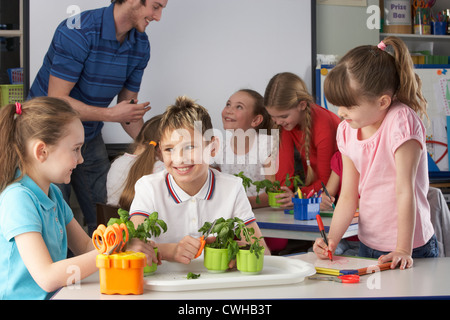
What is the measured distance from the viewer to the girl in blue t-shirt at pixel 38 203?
1.27 m

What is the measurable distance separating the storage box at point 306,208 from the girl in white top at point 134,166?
61 cm

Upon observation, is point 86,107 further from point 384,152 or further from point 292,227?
point 384,152

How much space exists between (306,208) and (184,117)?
790mm

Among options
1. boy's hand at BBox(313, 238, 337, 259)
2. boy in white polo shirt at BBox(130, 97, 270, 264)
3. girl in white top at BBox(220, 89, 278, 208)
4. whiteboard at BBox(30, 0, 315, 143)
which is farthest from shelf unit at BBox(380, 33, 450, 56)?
boy's hand at BBox(313, 238, 337, 259)

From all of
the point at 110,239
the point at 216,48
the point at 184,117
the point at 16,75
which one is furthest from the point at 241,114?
the point at 110,239

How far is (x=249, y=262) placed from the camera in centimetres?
131

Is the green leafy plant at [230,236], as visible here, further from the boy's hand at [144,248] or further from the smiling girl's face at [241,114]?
the smiling girl's face at [241,114]

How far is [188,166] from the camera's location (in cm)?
167

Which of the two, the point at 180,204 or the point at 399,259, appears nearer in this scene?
the point at 399,259

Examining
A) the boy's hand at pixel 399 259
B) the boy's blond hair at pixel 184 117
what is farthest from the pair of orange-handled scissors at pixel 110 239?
the boy's hand at pixel 399 259
